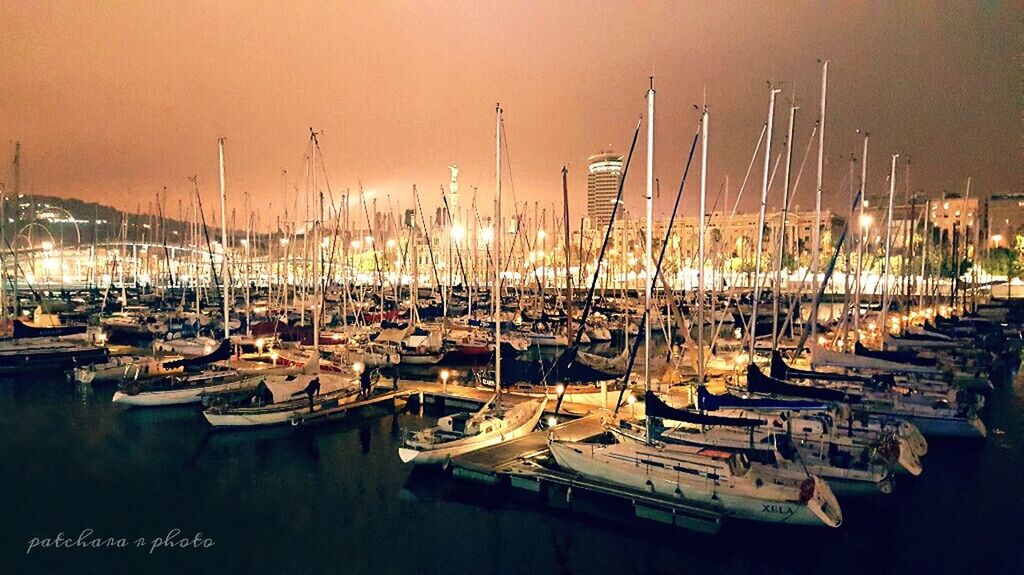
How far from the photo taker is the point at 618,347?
58.4 m

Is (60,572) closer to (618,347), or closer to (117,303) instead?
(618,347)

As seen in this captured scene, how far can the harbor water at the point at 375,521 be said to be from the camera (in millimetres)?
17828

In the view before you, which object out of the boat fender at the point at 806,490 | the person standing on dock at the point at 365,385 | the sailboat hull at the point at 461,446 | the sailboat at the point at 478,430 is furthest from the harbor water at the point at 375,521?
the person standing on dock at the point at 365,385

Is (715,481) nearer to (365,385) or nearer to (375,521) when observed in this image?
(375,521)

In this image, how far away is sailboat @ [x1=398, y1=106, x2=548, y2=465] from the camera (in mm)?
23625

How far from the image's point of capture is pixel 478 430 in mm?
24688

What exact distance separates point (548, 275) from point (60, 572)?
105 meters

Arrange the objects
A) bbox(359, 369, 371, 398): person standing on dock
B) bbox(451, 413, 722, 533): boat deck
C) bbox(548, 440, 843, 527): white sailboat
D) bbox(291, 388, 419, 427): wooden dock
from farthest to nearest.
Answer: bbox(359, 369, 371, 398): person standing on dock → bbox(291, 388, 419, 427): wooden dock → bbox(451, 413, 722, 533): boat deck → bbox(548, 440, 843, 527): white sailboat

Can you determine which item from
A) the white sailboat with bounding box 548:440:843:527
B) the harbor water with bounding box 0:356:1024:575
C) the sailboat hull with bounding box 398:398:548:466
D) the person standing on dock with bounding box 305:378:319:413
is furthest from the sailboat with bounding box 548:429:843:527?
the person standing on dock with bounding box 305:378:319:413

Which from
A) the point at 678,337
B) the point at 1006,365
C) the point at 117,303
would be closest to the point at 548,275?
the point at 678,337

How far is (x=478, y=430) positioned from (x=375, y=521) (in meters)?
5.38

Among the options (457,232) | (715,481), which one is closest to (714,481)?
(715,481)

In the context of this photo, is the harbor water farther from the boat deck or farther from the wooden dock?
the wooden dock

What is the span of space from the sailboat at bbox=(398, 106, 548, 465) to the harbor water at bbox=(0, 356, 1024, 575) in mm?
1061
